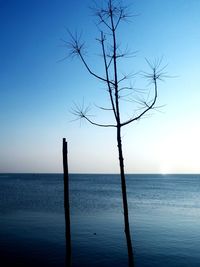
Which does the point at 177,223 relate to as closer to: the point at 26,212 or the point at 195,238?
Answer: the point at 195,238

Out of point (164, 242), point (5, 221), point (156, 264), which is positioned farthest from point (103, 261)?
point (5, 221)

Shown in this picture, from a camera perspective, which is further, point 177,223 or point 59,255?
point 177,223

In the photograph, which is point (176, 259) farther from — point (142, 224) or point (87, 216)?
point (87, 216)

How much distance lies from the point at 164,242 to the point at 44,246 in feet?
37.8

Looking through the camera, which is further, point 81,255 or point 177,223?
point 177,223

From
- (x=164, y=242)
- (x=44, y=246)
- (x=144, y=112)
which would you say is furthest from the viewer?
(x=164, y=242)

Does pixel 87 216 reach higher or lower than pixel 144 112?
lower

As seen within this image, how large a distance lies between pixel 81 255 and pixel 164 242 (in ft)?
30.2

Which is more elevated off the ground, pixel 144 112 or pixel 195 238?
pixel 144 112

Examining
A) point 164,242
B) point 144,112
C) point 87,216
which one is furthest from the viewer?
point 87,216

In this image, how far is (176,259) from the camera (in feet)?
78.7

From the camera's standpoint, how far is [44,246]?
2678 centimetres

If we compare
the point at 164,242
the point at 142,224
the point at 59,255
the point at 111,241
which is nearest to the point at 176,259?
the point at 164,242

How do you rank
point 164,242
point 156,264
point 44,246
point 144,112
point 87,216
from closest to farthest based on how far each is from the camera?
point 144,112, point 156,264, point 44,246, point 164,242, point 87,216
